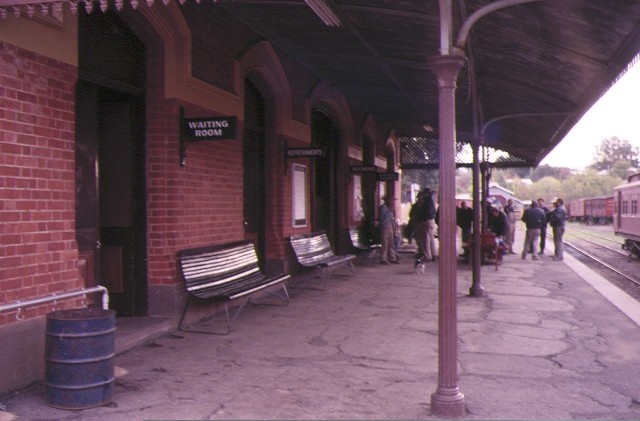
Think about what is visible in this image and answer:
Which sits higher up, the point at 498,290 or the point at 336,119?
the point at 336,119

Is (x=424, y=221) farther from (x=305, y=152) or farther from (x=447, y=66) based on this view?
(x=447, y=66)

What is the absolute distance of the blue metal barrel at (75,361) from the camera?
4.35 m

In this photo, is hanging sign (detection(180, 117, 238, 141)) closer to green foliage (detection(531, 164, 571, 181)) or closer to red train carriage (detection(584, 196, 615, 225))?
red train carriage (detection(584, 196, 615, 225))

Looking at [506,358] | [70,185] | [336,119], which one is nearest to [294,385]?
[506,358]

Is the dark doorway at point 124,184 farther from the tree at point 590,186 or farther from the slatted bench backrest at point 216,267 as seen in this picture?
→ the tree at point 590,186

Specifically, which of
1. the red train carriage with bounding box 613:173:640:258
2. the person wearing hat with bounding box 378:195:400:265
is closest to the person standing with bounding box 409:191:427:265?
the person wearing hat with bounding box 378:195:400:265

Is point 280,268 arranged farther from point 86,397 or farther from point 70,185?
point 86,397

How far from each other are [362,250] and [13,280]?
1078cm

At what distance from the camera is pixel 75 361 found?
171 inches

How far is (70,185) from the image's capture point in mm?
5367

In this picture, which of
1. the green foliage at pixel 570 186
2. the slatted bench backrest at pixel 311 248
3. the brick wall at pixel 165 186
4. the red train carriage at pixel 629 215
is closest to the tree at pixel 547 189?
the green foliage at pixel 570 186

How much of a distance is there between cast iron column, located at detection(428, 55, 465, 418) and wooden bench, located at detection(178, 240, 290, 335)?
117 inches

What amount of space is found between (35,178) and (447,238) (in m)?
3.23

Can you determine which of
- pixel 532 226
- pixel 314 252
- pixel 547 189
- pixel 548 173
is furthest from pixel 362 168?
pixel 548 173
